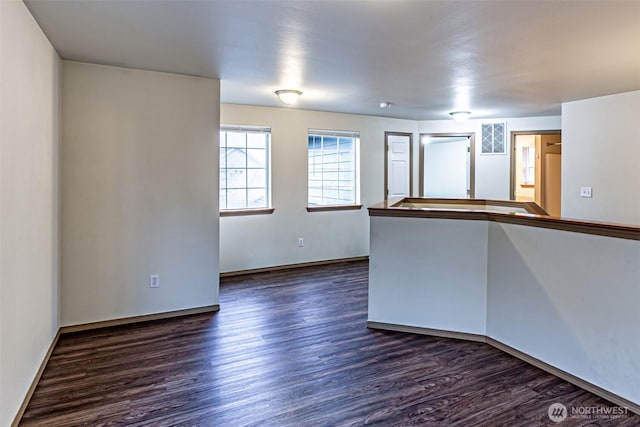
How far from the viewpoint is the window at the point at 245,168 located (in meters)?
5.24

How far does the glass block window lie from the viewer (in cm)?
626

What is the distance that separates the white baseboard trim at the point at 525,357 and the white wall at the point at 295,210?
246 centimetres

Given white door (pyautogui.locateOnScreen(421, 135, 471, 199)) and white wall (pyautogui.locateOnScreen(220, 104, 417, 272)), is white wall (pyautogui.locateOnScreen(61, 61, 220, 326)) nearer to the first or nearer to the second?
white wall (pyautogui.locateOnScreen(220, 104, 417, 272))

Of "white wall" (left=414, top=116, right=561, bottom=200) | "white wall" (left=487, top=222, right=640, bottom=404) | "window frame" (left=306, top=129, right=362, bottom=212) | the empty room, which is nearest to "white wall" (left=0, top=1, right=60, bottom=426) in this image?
the empty room

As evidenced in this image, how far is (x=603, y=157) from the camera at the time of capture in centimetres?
453

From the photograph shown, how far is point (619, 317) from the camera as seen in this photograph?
227cm

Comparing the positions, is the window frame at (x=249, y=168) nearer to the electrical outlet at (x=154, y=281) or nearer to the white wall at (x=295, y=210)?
the white wall at (x=295, y=210)

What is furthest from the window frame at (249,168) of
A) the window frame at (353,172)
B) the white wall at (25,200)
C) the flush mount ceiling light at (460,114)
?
the flush mount ceiling light at (460,114)

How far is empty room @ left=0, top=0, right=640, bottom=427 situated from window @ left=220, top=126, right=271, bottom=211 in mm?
57

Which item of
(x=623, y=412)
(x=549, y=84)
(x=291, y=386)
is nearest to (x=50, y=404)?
(x=291, y=386)

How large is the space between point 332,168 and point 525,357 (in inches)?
154

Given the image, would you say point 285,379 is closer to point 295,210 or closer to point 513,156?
point 295,210

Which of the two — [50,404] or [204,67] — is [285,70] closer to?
[204,67]

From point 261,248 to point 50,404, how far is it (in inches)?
133
